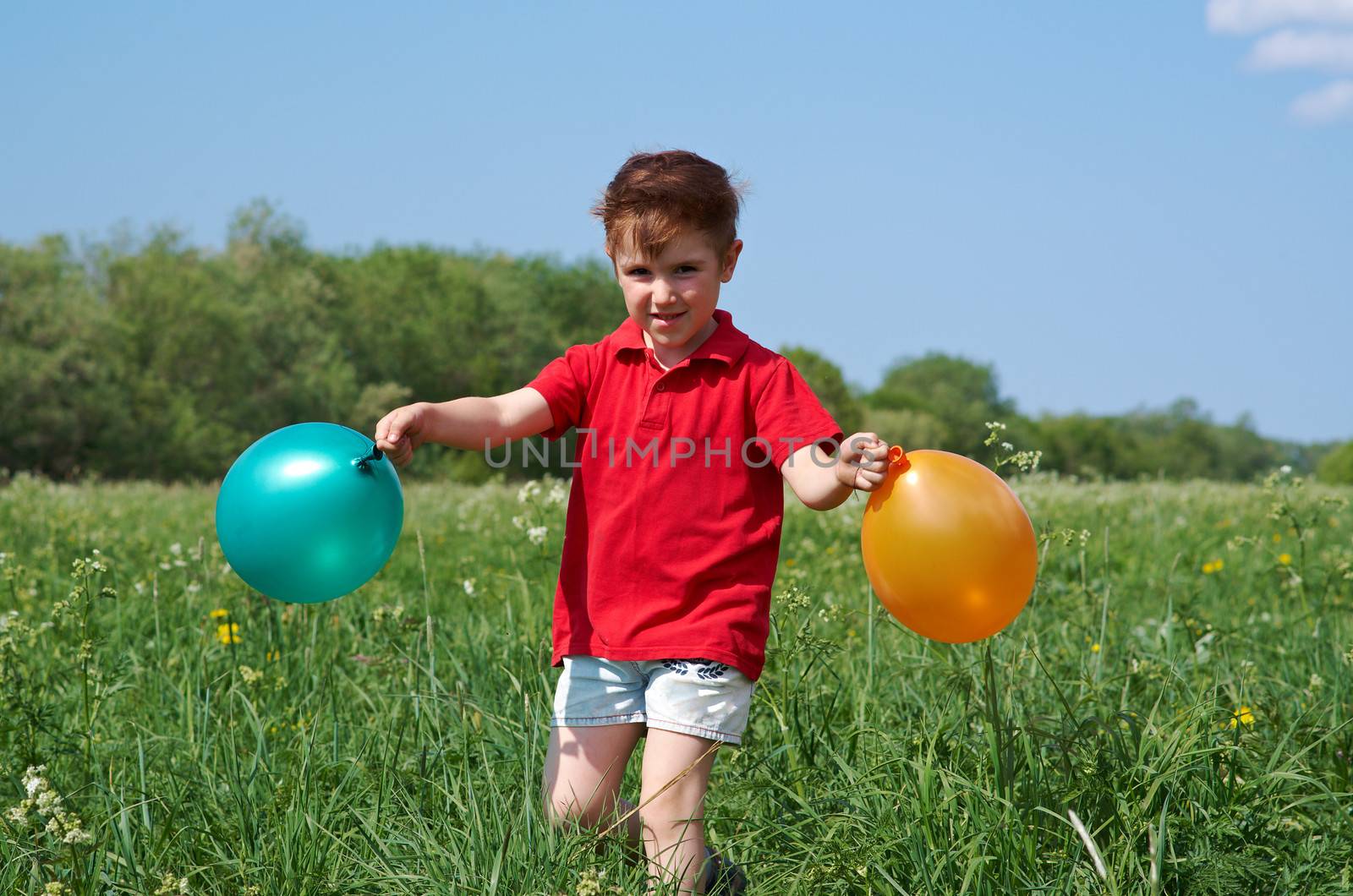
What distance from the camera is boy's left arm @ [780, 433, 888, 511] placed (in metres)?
2.42

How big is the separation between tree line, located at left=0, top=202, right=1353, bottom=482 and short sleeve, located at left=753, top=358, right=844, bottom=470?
88.9ft

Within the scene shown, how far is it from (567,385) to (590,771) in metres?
0.92

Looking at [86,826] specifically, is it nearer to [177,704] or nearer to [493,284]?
[177,704]

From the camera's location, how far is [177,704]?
3.47m

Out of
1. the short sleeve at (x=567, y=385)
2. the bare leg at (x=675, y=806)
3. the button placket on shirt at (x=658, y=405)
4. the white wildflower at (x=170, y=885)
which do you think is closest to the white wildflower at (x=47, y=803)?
the white wildflower at (x=170, y=885)

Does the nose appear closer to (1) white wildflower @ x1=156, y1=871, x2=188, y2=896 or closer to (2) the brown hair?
(2) the brown hair

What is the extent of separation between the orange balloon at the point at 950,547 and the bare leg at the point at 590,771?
2.41 feet

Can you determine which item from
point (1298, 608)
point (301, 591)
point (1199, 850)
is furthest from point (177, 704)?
point (1298, 608)

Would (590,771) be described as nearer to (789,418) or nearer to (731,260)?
(789,418)

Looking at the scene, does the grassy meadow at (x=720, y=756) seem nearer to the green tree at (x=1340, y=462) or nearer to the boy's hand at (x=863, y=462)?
the boy's hand at (x=863, y=462)

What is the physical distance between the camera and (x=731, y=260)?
2.78m

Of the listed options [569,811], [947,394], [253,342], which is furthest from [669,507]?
[947,394]

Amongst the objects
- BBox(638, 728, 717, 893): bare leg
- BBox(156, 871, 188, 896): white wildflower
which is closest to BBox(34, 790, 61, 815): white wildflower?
BBox(156, 871, 188, 896): white wildflower

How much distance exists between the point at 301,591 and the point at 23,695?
1.61 metres
